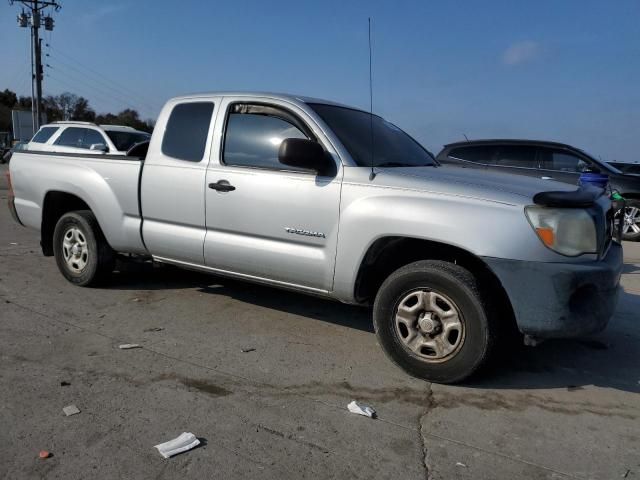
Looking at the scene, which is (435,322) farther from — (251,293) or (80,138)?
(80,138)

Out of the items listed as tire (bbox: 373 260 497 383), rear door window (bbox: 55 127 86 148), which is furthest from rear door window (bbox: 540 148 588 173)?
rear door window (bbox: 55 127 86 148)

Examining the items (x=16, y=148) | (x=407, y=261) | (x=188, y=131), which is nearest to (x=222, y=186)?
(x=188, y=131)

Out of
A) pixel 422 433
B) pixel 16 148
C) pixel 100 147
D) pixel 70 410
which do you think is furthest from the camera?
pixel 16 148

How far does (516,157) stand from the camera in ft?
33.5

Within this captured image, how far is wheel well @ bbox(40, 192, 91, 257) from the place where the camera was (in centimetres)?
575

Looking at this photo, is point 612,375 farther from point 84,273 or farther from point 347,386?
point 84,273

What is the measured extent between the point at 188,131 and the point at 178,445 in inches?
112

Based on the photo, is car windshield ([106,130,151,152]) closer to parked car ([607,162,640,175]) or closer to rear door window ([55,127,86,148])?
rear door window ([55,127,86,148])

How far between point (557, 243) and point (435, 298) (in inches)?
31.3

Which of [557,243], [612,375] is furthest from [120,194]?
[612,375]

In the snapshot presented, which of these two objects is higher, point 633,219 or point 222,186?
point 222,186

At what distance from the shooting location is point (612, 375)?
3.91m

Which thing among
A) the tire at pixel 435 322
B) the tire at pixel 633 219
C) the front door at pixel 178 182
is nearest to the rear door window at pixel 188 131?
the front door at pixel 178 182

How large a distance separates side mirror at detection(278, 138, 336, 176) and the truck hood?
37 cm
